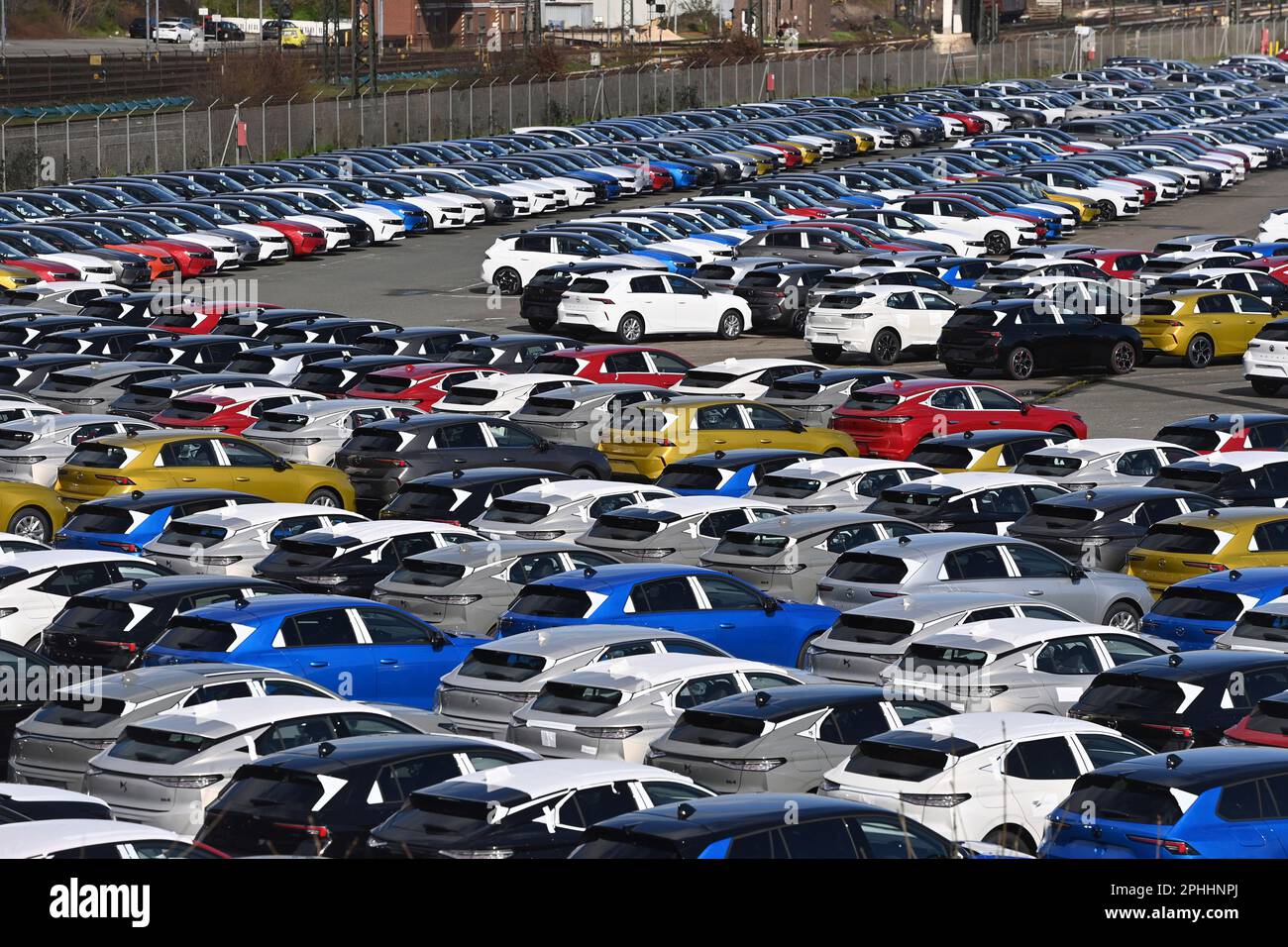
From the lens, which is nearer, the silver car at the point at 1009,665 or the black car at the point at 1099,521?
the silver car at the point at 1009,665

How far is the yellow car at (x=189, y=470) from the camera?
73.9 ft

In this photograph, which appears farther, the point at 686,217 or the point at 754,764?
the point at 686,217

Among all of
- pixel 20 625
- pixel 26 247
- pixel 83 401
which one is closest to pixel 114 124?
pixel 26 247

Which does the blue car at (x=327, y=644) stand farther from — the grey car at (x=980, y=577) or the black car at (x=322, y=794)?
the grey car at (x=980, y=577)

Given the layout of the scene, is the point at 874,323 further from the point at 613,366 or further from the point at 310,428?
the point at 310,428

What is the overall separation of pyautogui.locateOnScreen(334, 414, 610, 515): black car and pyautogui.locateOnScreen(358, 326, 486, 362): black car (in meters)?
5.97

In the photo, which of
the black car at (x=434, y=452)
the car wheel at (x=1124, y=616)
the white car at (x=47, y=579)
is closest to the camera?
the white car at (x=47, y=579)

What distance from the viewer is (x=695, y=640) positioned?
52.0 ft

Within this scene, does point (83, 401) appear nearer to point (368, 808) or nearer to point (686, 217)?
point (368, 808)

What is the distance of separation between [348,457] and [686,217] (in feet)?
87.5

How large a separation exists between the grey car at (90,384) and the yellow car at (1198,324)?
1719cm

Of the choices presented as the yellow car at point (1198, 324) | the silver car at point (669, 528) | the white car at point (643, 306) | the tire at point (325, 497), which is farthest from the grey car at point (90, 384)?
the yellow car at point (1198, 324)
